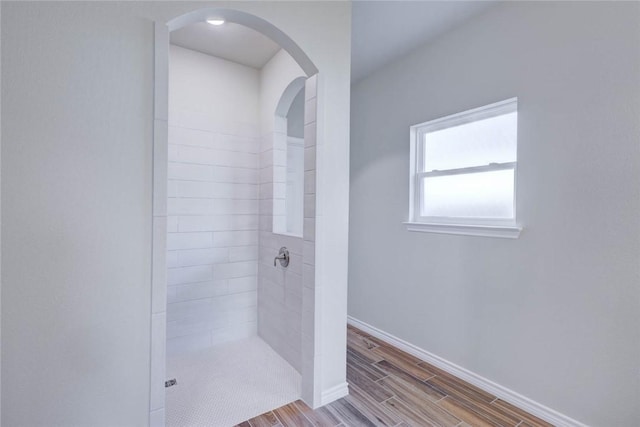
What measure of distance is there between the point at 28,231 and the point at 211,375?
5.30 ft

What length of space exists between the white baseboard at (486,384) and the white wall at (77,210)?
2005mm

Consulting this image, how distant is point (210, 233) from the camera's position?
8.93ft

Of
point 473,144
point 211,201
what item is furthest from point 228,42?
point 473,144

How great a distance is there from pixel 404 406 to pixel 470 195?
1.52 m

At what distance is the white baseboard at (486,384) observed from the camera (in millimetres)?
1756

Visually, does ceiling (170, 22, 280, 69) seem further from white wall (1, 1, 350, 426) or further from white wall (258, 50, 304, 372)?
white wall (1, 1, 350, 426)

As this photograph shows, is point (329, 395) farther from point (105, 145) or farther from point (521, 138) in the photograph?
point (521, 138)

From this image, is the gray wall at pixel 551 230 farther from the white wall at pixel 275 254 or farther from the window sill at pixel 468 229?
the white wall at pixel 275 254

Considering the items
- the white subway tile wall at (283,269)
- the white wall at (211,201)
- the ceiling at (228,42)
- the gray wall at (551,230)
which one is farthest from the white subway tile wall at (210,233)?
the gray wall at (551,230)

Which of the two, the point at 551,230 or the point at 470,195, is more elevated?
the point at 470,195

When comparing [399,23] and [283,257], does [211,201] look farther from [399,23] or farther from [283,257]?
[399,23]

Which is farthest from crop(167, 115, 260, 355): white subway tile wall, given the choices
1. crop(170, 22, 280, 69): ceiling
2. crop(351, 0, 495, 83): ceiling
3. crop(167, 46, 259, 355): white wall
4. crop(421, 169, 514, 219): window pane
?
crop(421, 169, 514, 219): window pane

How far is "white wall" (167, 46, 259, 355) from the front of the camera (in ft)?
8.45

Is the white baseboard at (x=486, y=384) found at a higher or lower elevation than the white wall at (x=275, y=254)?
lower
